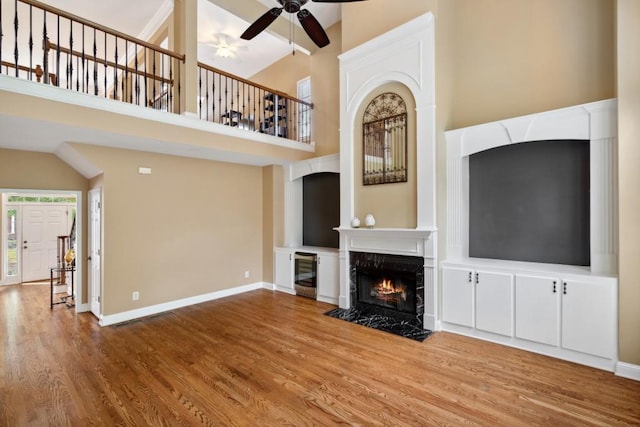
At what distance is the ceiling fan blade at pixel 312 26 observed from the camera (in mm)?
3535

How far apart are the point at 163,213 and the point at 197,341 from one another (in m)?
2.39

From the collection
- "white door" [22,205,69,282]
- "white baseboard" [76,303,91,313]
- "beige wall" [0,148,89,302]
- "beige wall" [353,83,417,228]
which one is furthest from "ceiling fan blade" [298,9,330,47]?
"white door" [22,205,69,282]

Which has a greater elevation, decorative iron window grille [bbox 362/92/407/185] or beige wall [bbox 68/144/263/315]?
decorative iron window grille [bbox 362/92/407/185]

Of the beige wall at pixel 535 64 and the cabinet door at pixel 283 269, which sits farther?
→ the cabinet door at pixel 283 269

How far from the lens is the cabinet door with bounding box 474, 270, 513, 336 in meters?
3.67

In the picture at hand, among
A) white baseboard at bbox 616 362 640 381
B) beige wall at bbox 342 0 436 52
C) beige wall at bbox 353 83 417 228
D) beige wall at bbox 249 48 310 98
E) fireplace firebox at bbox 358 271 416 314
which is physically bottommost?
white baseboard at bbox 616 362 640 381

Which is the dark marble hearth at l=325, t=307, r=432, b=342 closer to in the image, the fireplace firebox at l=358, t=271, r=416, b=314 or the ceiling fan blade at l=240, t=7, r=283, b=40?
the fireplace firebox at l=358, t=271, r=416, b=314

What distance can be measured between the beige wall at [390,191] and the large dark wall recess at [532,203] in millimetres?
894

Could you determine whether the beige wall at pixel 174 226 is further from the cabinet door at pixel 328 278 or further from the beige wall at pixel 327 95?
the cabinet door at pixel 328 278

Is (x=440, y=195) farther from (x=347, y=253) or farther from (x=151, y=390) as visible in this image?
(x=151, y=390)

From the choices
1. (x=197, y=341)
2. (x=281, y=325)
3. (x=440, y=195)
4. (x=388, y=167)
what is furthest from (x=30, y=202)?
(x=440, y=195)

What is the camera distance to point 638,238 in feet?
9.58

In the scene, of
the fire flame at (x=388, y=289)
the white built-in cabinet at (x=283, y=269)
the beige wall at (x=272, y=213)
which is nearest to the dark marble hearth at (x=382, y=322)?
the fire flame at (x=388, y=289)

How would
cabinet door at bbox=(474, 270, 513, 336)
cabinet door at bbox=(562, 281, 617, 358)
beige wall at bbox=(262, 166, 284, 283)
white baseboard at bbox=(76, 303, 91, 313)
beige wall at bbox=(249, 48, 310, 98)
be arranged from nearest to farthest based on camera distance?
cabinet door at bbox=(562, 281, 617, 358)
cabinet door at bbox=(474, 270, 513, 336)
white baseboard at bbox=(76, 303, 91, 313)
beige wall at bbox=(262, 166, 284, 283)
beige wall at bbox=(249, 48, 310, 98)
